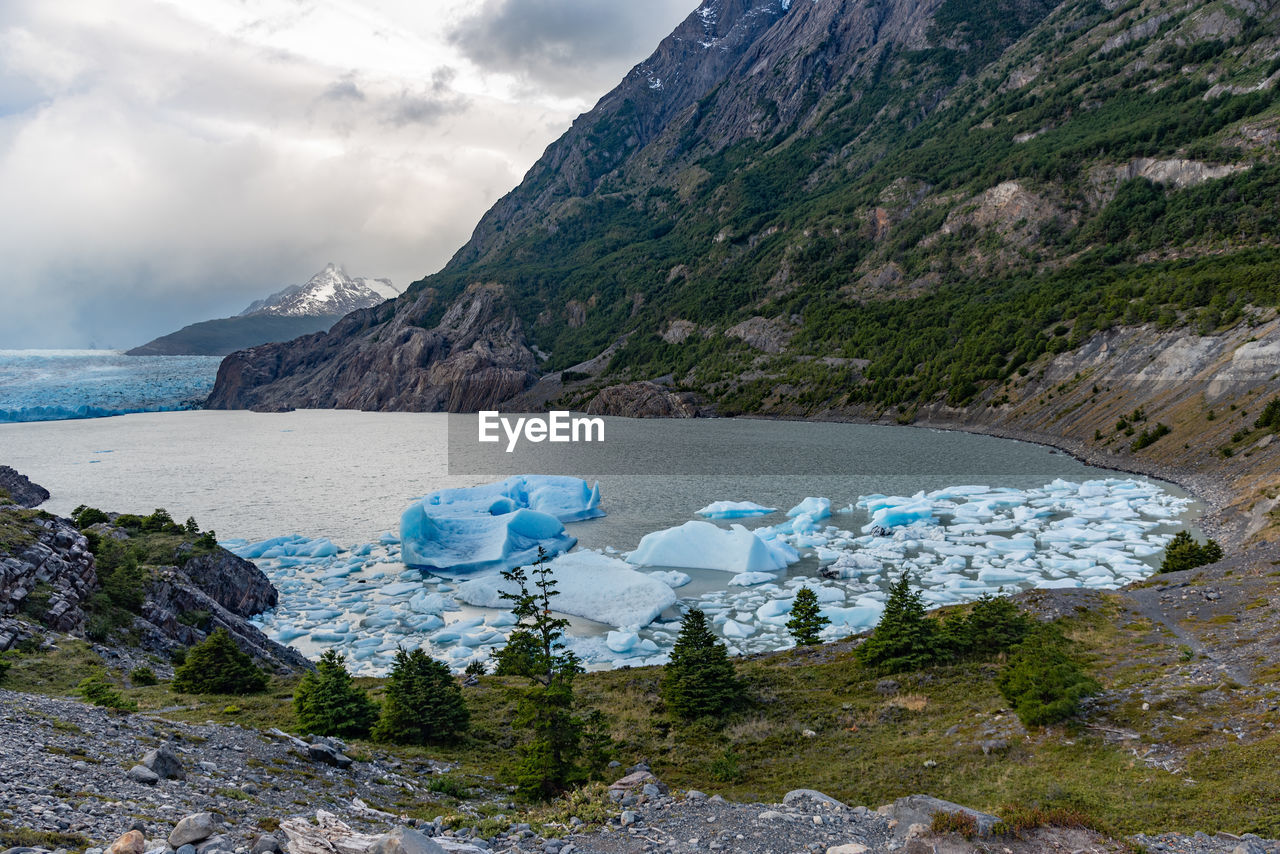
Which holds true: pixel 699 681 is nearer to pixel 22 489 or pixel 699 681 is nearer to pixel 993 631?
pixel 993 631

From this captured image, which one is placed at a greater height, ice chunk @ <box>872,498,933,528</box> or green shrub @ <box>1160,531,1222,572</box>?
green shrub @ <box>1160,531,1222,572</box>

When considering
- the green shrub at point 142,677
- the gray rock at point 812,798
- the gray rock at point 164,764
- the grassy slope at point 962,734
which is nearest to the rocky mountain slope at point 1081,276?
the grassy slope at point 962,734

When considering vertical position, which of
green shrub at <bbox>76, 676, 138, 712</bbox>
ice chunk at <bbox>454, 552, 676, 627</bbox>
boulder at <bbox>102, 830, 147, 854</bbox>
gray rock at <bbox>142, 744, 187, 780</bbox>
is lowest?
Answer: ice chunk at <bbox>454, 552, 676, 627</bbox>

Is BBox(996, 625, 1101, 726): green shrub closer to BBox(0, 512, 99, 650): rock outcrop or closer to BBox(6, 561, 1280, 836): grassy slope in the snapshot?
BBox(6, 561, 1280, 836): grassy slope

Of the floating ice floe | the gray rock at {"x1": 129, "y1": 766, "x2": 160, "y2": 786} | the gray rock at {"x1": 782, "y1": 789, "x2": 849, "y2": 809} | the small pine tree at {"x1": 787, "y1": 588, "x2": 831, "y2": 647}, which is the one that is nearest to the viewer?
the gray rock at {"x1": 129, "y1": 766, "x2": 160, "y2": 786}

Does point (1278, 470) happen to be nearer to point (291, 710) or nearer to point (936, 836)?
point (936, 836)

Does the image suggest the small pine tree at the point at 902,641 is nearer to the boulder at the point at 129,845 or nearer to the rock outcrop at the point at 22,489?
the boulder at the point at 129,845

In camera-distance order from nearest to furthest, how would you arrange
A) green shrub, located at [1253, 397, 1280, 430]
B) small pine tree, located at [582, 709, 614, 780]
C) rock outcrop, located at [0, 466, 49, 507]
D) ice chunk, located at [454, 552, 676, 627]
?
1. small pine tree, located at [582, 709, 614, 780]
2. ice chunk, located at [454, 552, 676, 627]
3. green shrub, located at [1253, 397, 1280, 430]
4. rock outcrop, located at [0, 466, 49, 507]

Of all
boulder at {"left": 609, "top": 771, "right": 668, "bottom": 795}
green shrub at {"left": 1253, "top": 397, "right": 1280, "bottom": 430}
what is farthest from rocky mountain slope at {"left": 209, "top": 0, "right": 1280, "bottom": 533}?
boulder at {"left": 609, "top": 771, "right": 668, "bottom": 795}
